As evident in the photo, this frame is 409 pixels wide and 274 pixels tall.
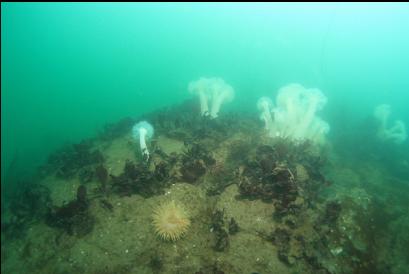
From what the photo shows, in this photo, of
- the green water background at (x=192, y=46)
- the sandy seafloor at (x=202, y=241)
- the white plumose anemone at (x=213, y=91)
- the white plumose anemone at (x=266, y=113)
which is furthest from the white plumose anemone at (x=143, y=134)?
the green water background at (x=192, y=46)

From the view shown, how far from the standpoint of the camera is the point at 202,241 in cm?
A: 619

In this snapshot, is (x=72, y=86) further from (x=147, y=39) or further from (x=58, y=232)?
(x=147, y=39)

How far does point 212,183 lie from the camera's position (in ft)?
24.9

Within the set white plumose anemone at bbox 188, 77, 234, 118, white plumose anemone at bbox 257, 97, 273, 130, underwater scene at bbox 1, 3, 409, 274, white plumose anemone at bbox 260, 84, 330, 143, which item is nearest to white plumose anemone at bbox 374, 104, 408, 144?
underwater scene at bbox 1, 3, 409, 274

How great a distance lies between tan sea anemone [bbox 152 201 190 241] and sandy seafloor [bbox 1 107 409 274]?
0.22 m

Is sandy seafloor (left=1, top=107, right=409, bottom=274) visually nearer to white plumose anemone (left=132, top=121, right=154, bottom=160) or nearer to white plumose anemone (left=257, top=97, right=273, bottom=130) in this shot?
white plumose anemone (left=132, top=121, right=154, bottom=160)

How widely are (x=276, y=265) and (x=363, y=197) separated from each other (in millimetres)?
3444

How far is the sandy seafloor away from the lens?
5.87m

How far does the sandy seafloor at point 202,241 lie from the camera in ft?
19.2

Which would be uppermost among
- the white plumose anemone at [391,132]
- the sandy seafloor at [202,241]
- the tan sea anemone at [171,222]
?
the tan sea anemone at [171,222]

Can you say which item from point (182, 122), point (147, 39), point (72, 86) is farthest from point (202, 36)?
point (182, 122)

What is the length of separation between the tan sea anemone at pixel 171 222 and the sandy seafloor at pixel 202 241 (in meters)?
0.22

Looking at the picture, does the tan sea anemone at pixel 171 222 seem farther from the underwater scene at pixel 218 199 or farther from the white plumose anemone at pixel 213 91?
the white plumose anemone at pixel 213 91

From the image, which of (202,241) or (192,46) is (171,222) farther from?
(192,46)
